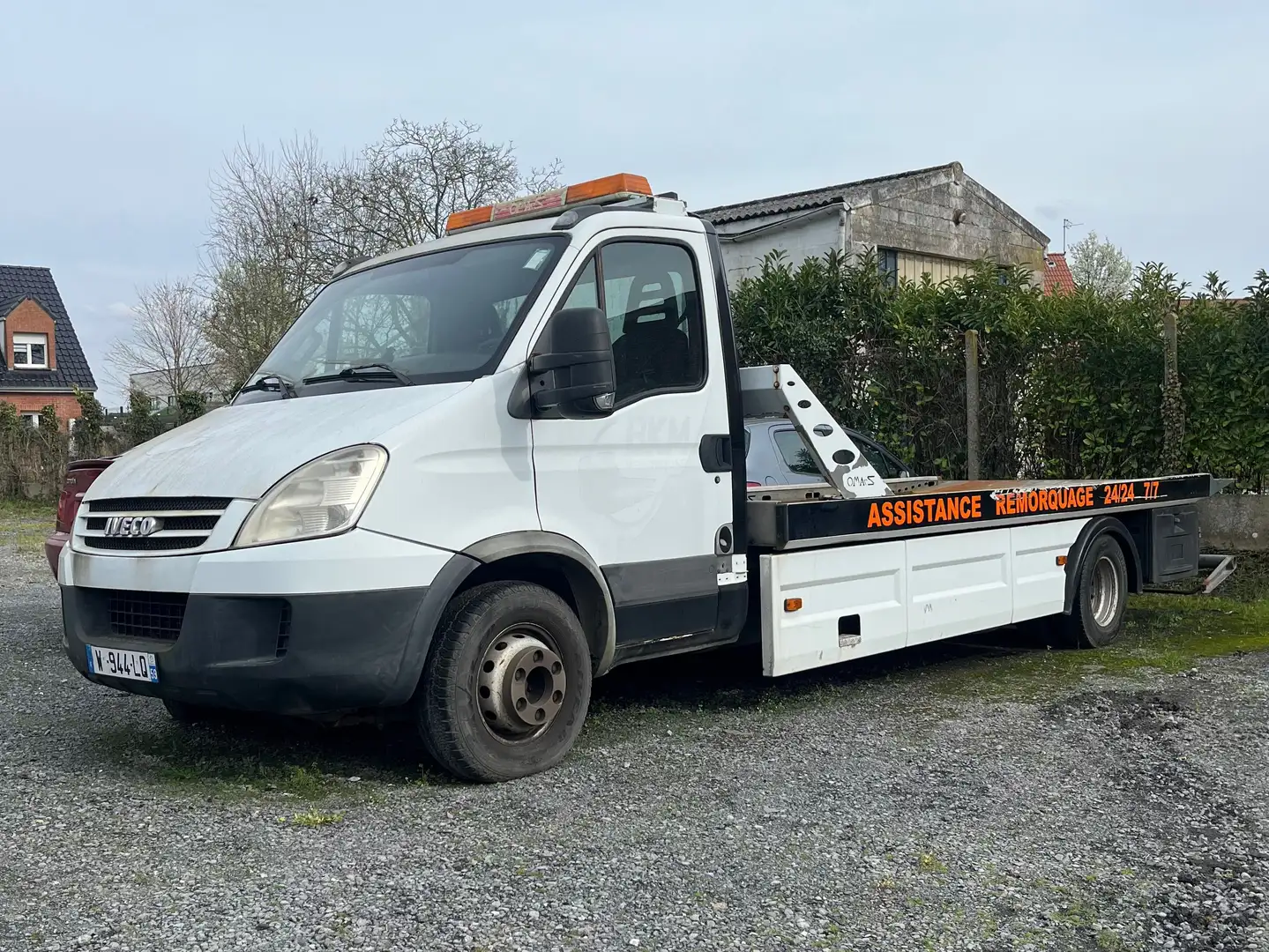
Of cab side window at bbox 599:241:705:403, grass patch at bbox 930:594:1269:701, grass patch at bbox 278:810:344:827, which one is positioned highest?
cab side window at bbox 599:241:705:403

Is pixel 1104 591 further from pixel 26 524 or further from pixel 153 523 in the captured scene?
pixel 26 524

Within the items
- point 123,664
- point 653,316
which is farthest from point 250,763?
point 653,316

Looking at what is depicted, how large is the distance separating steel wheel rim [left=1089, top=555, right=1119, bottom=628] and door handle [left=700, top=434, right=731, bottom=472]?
376cm

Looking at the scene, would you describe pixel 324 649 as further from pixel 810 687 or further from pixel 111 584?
pixel 810 687

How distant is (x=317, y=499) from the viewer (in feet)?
15.5

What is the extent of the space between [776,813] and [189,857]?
211 centimetres

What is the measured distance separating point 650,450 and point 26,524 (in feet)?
60.3

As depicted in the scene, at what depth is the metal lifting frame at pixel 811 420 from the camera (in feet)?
21.0

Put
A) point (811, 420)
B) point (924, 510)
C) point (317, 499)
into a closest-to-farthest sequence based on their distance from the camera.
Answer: point (317, 499) → point (811, 420) → point (924, 510)

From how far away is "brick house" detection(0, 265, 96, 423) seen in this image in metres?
43.9

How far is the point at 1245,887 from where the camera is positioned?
407 centimetres

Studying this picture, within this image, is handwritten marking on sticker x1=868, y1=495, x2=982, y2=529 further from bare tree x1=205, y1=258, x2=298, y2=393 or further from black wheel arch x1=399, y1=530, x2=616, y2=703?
bare tree x1=205, y1=258, x2=298, y2=393

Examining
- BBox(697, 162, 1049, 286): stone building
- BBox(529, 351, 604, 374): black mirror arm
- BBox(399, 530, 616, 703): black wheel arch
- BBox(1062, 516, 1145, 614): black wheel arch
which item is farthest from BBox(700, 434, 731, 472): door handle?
BBox(697, 162, 1049, 286): stone building

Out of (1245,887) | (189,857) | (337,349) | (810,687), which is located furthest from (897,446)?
(189,857)
